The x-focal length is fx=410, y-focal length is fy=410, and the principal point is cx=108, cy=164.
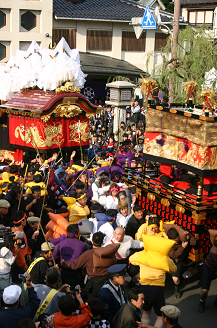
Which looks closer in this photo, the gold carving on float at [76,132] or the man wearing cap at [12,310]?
the man wearing cap at [12,310]

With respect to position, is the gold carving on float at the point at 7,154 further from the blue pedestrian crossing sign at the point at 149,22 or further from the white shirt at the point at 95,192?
the blue pedestrian crossing sign at the point at 149,22

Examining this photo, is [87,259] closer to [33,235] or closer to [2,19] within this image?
[33,235]

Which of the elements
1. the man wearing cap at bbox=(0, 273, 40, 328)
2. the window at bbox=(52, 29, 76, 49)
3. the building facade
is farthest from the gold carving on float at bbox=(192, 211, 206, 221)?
the building facade

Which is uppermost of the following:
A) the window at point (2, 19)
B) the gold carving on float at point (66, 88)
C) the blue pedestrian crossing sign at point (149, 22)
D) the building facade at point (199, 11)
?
the building facade at point (199, 11)

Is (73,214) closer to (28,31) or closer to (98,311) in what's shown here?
(98,311)

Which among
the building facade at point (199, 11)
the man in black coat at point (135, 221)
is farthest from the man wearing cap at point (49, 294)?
the building facade at point (199, 11)

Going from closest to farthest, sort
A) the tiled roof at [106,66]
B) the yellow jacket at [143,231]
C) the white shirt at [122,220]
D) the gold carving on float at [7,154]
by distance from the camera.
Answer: the yellow jacket at [143,231]
the white shirt at [122,220]
the gold carving on float at [7,154]
the tiled roof at [106,66]

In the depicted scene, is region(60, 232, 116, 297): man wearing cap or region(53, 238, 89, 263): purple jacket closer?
region(60, 232, 116, 297): man wearing cap

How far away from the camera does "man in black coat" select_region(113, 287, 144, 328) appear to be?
13.5 ft

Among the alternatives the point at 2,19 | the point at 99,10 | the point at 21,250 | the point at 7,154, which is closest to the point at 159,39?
the point at 99,10

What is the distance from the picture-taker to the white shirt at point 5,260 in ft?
15.6

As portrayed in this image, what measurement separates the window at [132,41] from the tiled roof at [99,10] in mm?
1141

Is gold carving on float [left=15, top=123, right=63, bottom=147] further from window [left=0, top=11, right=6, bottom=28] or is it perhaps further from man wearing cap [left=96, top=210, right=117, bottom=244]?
window [left=0, top=11, right=6, bottom=28]

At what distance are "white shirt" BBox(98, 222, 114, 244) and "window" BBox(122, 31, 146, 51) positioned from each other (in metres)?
20.1
